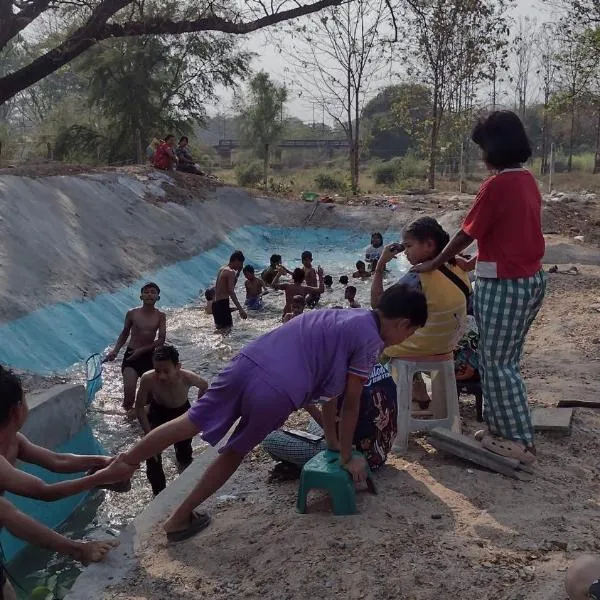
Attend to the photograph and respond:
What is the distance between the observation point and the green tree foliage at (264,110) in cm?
3650

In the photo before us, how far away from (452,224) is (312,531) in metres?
17.1

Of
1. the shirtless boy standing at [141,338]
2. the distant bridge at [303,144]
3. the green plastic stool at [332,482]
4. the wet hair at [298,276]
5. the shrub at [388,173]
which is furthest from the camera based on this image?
the distant bridge at [303,144]

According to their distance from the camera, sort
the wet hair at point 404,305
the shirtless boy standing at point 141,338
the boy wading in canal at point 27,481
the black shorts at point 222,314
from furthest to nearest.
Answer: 1. the black shorts at point 222,314
2. the shirtless boy standing at point 141,338
3. the wet hair at point 404,305
4. the boy wading in canal at point 27,481

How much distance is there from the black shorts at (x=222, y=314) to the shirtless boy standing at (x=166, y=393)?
597cm

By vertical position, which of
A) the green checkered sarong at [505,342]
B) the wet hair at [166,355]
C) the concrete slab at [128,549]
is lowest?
the concrete slab at [128,549]

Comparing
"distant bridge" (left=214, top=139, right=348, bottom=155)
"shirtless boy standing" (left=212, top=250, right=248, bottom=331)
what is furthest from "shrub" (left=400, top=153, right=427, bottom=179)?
"shirtless boy standing" (left=212, top=250, right=248, bottom=331)

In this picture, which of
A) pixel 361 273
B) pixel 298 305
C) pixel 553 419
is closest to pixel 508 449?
pixel 553 419

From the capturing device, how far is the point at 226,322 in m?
12.4

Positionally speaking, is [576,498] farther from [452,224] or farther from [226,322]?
[452,224]

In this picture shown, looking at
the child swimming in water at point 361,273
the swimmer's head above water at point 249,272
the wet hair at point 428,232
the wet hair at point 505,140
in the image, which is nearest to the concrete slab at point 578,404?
the wet hair at point 428,232

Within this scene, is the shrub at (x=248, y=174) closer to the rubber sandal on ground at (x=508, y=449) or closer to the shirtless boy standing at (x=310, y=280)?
the shirtless boy standing at (x=310, y=280)

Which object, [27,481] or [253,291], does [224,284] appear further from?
[27,481]

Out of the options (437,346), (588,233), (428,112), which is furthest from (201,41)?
(437,346)

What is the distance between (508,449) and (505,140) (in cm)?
177
